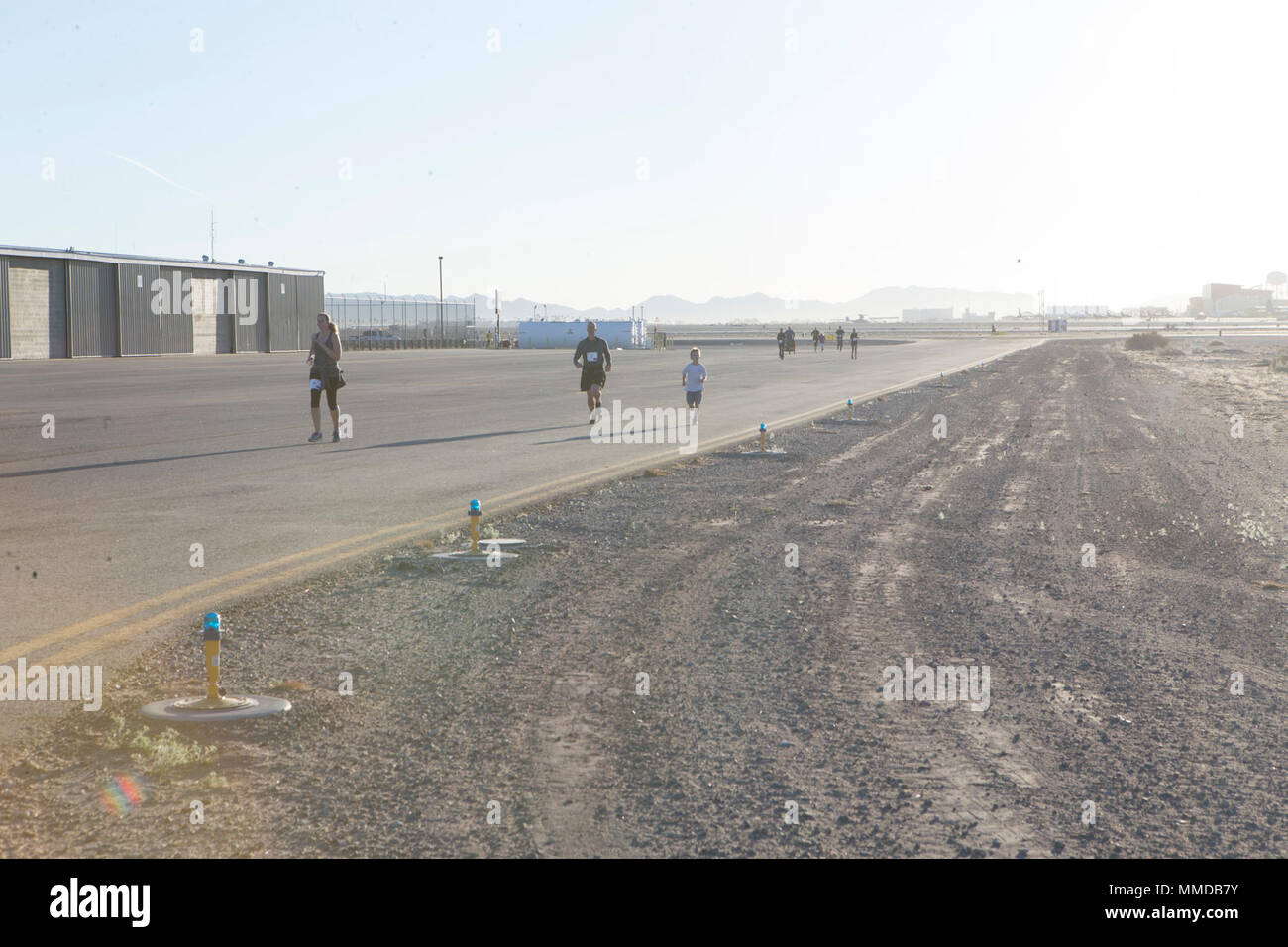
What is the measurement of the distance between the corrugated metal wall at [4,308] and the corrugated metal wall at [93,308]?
4.16 m

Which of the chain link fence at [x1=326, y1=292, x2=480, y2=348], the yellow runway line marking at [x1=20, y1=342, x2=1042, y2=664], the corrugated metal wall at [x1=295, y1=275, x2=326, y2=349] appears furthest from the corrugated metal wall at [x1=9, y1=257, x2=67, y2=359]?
the yellow runway line marking at [x1=20, y1=342, x2=1042, y2=664]

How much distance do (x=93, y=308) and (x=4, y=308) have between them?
19.7 ft

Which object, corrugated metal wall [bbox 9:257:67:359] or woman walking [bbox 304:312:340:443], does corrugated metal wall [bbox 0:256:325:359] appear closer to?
corrugated metal wall [bbox 9:257:67:359]

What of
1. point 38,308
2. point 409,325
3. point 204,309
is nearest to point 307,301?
point 204,309

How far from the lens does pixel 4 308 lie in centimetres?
4784

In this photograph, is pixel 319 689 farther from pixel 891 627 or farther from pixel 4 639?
pixel 891 627

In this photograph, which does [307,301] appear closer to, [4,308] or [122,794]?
[4,308]

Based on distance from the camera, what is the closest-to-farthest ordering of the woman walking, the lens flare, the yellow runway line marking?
1. the lens flare
2. the yellow runway line marking
3. the woman walking

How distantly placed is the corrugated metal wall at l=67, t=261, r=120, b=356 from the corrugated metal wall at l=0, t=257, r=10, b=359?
4.16m

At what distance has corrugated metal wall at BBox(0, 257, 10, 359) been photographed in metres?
47.7

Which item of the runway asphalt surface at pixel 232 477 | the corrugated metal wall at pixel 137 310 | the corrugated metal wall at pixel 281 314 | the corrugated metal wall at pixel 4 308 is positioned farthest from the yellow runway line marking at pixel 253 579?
the corrugated metal wall at pixel 281 314

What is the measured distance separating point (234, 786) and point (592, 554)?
4829mm

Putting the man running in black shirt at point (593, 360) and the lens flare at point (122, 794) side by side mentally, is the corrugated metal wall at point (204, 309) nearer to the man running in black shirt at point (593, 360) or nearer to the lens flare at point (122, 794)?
the man running in black shirt at point (593, 360)
